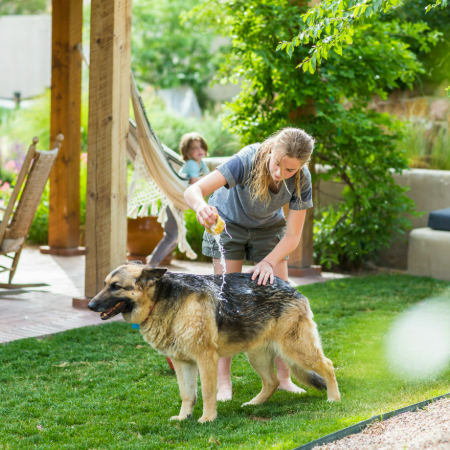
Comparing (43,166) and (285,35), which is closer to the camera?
(43,166)

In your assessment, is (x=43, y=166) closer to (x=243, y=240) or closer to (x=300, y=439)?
(x=243, y=240)

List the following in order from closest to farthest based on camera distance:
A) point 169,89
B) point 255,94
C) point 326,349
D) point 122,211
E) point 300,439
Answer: point 300,439, point 326,349, point 122,211, point 255,94, point 169,89

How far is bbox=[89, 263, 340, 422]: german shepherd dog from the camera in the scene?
3.02 meters

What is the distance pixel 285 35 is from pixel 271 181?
3.67 meters

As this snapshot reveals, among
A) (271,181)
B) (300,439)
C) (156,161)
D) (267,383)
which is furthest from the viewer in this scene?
(156,161)

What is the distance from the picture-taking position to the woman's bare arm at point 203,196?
9.36ft

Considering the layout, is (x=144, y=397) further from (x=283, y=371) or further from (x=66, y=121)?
(x=66, y=121)

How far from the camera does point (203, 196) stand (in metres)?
3.12

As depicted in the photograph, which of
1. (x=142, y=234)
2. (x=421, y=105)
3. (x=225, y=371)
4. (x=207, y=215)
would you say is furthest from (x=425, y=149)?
(x=207, y=215)

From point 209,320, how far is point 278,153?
92 cm

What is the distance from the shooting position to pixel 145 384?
373cm

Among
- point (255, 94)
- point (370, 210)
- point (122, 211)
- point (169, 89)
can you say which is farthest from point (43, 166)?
point (169, 89)

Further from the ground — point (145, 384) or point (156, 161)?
point (156, 161)

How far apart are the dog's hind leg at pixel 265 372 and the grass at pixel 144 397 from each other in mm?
59
